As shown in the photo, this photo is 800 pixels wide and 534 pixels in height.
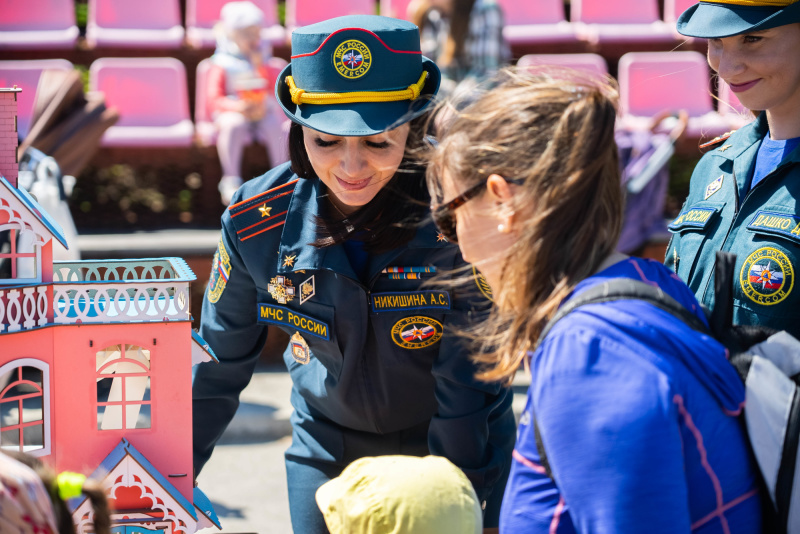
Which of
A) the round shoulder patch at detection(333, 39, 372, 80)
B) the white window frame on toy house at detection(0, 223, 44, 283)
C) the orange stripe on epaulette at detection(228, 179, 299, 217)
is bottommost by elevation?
the white window frame on toy house at detection(0, 223, 44, 283)

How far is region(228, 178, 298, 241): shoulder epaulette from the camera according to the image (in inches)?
83.6

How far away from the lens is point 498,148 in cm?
126

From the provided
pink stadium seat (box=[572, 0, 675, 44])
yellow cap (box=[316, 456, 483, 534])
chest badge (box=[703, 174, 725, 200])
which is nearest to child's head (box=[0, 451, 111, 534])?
yellow cap (box=[316, 456, 483, 534])

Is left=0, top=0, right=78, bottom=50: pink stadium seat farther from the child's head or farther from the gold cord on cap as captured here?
the child's head

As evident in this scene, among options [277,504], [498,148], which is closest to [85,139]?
[277,504]

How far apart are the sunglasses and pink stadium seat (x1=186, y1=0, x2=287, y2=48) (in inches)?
253

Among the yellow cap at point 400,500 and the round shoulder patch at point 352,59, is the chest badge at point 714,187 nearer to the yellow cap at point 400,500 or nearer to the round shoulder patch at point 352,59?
the round shoulder patch at point 352,59

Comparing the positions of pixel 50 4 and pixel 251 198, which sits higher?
pixel 50 4

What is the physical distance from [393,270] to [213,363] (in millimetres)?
519

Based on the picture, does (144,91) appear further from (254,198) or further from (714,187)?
(714,187)

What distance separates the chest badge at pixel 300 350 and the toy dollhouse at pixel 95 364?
371 millimetres

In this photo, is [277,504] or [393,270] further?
[277,504]

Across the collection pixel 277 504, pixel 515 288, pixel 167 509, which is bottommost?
pixel 277 504

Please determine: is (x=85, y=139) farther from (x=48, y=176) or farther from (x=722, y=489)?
(x=722, y=489)
